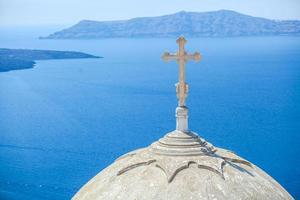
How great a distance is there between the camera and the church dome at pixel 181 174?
6578mm

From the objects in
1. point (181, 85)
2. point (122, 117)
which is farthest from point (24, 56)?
point (181, 85)

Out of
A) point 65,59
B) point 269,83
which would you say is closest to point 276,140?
point 269,83

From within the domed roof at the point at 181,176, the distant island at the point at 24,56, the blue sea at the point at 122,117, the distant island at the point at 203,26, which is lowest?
the blue sea at the point at 122,117

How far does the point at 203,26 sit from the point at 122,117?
4914 inches

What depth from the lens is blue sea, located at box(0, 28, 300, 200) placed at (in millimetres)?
44562

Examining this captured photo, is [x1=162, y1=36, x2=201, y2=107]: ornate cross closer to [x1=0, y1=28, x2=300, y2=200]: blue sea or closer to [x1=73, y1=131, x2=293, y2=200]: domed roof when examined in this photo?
[x1=73, y1=131, x2=293, y2=200]: domed roof

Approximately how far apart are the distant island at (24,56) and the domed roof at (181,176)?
99854mm

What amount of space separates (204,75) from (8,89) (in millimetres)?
27658

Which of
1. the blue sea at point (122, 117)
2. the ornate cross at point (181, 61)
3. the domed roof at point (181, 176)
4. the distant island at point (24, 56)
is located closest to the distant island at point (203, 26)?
the distant island at point (24, 56)

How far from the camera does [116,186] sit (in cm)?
683

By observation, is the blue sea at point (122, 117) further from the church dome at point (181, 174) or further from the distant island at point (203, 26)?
the distant island at point (203, 26)

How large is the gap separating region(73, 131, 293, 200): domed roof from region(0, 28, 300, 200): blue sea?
31.3 m

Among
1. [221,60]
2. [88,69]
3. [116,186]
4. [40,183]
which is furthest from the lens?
[221,60]

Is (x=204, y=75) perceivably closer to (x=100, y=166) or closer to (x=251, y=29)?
(x=100, y=166)
